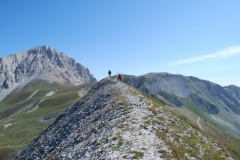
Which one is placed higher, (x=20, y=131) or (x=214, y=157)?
(x=214, y=157)

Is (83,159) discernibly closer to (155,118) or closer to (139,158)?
(139,158)

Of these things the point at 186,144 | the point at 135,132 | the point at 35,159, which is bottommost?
the point at 35,159

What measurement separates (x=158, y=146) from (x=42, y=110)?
15881 cm

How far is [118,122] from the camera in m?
23.8

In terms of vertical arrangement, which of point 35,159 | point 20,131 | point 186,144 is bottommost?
point 20,131

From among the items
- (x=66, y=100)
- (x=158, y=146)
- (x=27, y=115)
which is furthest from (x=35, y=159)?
(x=66, y=100)

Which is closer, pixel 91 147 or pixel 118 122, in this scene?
pixel 91 147

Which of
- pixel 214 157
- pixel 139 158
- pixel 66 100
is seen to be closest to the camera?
pixel 139 158

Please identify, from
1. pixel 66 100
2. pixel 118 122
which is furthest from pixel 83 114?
pixel 66 100

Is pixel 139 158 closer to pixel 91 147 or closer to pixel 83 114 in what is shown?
pixel 91 147

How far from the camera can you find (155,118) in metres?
24.6

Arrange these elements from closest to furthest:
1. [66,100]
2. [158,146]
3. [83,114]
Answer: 1. [158,146]
2. [83,114]
3. [66,100]

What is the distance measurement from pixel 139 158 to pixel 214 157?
8382 mm

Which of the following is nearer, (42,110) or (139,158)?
(139,158)
